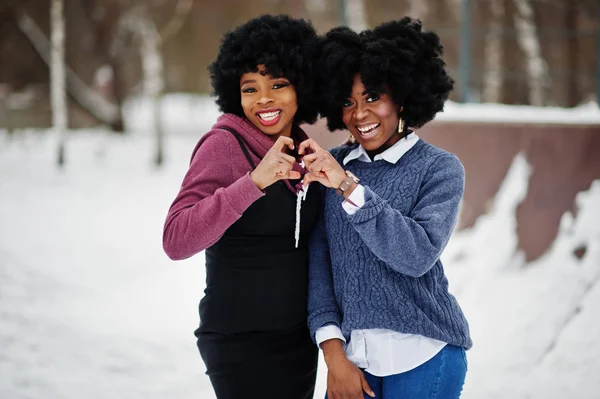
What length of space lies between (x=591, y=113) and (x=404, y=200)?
11.3 ft

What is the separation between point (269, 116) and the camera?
184 centimetres

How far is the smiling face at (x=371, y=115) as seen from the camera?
1.75m

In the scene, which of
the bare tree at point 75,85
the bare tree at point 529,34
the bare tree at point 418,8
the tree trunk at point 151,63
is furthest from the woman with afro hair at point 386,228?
the bare tree at point 75,85

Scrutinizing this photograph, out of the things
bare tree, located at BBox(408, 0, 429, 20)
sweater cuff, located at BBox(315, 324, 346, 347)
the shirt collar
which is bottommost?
sweater cuff, located at BBox(315, 324, 346, 347)

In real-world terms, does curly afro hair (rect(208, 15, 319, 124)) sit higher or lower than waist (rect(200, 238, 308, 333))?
higher

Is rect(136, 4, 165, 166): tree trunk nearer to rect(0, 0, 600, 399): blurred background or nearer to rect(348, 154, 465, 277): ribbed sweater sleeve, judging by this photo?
rect(0, 0, 600, 399): blurred background

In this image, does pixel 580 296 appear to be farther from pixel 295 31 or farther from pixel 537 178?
pixel 295 31

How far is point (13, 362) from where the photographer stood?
12.7 ft

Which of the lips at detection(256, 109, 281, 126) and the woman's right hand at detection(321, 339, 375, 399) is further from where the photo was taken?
the lips at detection(256, 109, 281, 126)

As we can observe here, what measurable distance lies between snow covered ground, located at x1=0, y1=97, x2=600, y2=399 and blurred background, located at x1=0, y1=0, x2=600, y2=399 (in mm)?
11

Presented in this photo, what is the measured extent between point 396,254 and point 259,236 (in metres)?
0.47

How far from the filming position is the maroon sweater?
161cm

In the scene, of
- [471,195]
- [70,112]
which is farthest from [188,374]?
[70,112]

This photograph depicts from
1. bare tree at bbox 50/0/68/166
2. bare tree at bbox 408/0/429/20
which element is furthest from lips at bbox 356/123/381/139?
bare tree at bbox 408/0/429/20
